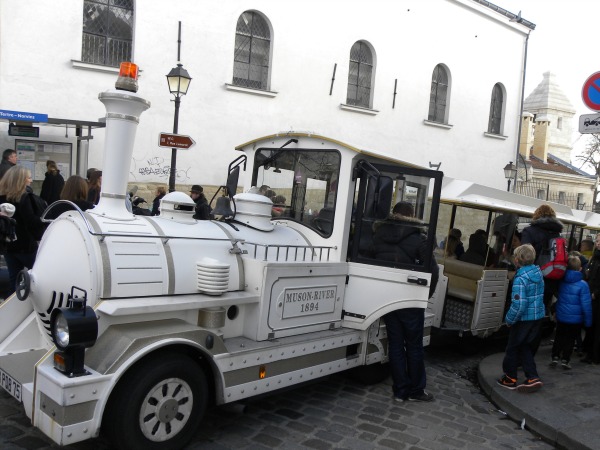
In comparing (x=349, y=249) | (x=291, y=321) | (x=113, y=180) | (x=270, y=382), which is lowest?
(x=270, y=382)

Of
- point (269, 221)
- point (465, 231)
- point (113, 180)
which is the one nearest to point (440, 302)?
point (465, 231)

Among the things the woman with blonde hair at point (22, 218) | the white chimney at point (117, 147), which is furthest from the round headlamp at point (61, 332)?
the woman with blonde hair at point (22, 218)

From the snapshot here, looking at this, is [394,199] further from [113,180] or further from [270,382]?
[113,180]

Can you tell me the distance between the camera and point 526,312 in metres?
5.58

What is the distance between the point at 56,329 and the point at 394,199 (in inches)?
119

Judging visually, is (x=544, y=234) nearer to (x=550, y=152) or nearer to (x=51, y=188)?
(x=51, y=188)

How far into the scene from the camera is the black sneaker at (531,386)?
221 inches

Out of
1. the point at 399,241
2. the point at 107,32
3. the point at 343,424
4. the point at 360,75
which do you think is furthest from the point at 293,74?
the point at 343,424

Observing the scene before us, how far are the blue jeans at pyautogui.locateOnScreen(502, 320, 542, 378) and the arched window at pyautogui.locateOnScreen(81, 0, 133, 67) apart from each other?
10624 mm

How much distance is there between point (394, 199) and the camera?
16.5ft

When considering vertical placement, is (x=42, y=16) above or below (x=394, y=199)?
above

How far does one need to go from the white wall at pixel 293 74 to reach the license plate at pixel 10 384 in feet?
21.4

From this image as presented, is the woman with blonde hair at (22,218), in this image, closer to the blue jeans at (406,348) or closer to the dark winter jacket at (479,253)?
the blue jeans at (406,348)

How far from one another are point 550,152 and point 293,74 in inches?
1688
